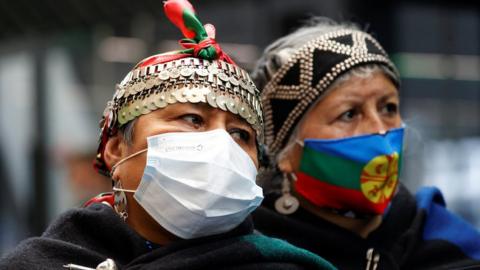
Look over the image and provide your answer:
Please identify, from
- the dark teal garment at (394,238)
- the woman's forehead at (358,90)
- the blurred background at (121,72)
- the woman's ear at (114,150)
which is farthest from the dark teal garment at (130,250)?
the blurred background at (121,72)

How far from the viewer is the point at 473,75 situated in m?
10.1

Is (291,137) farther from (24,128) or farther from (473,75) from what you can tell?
(24,128)

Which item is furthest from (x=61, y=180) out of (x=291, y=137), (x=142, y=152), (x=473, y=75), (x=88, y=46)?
(x=142, y=152)

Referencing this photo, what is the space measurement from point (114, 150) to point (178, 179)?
0.37 metres

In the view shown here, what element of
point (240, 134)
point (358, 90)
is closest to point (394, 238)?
point (358, 90)

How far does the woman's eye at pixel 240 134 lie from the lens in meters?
2.75

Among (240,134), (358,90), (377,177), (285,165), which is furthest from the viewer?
(285,165)

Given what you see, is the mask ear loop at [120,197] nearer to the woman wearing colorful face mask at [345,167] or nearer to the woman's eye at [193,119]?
the woman's eye at [193,119]

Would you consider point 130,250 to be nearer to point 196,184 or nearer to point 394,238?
point 196,184

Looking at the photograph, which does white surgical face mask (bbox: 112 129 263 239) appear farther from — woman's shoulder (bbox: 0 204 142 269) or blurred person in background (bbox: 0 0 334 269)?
woman's shoulder (bbox: 0 204 142 269)

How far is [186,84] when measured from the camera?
8.86 feet

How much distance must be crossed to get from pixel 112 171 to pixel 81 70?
8.95 m

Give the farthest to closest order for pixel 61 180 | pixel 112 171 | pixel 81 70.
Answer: pixel 81 70 → pixel 61 180 → pixel 112 171

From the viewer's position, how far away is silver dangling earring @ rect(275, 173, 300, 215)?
355cm
